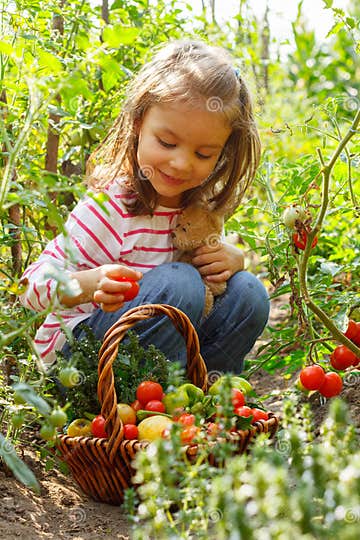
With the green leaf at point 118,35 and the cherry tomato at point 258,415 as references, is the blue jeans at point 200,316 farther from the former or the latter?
the green leaf at point 118,35

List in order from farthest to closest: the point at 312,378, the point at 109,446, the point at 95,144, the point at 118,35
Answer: the point at 95,144
the point at 312,378
the point at 109,446
the point at 118,35

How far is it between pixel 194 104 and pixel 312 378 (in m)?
0.77

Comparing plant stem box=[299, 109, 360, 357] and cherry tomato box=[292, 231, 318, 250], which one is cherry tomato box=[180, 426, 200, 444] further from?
cherry tomato box=[292, 231, 318, 250]

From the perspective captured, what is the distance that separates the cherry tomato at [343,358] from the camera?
Result: 183 cm

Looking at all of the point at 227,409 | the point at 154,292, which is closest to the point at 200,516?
the point at 227,409

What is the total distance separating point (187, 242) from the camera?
2.10m

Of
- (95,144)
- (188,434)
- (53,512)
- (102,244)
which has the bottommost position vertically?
(53,512)

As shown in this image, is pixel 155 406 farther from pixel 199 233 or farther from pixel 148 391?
pixel 199 233

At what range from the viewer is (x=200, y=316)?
81.8 inches

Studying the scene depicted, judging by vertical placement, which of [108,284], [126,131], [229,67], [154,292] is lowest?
[154,292]

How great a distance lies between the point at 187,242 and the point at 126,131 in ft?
1.20

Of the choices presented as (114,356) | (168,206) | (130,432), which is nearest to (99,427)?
(130,432)

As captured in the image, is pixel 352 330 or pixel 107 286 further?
pixel 352 330

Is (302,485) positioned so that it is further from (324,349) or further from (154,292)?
(324,349)
